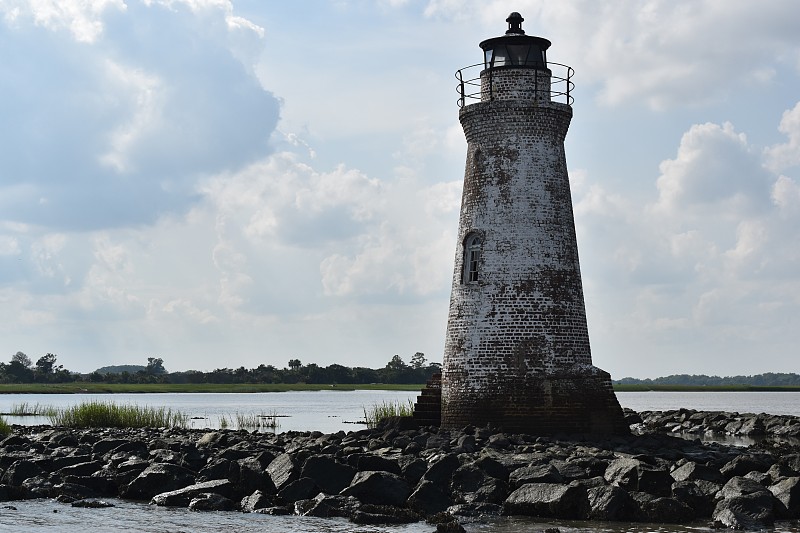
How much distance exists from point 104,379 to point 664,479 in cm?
9433

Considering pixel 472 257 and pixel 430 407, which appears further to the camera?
pixel 430 407

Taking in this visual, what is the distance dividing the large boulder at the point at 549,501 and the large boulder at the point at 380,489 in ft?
5.27

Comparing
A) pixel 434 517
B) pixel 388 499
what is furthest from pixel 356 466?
pixel 434 517

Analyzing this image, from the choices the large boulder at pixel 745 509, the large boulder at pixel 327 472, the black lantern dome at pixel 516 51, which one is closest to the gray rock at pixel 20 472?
the large boulder at pixel 327 472

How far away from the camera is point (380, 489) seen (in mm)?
16203

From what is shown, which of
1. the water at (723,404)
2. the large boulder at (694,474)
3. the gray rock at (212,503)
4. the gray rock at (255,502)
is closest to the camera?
the large boulder at (694,474)

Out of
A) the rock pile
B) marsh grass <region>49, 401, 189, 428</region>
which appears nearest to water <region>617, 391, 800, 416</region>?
the rock pile

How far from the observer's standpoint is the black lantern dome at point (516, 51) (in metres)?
23.0

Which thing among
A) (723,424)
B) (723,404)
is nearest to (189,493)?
(723,424)

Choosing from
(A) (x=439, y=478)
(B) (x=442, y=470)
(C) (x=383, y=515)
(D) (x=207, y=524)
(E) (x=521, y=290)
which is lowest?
(D) (x=207, y=524)

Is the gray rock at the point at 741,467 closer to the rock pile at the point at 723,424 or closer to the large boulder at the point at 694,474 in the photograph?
the large boulder at the point at 694,474

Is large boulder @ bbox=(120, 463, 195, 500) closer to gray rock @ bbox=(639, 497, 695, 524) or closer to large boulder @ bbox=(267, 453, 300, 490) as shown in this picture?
large boulder @ bbox=(267, 453, 300, 490)

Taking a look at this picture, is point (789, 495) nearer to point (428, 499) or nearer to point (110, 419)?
point (428, 499)

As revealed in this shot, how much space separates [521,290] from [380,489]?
689 cm
